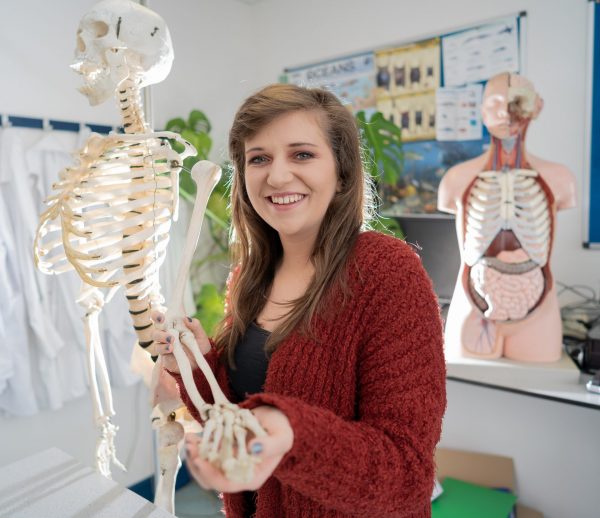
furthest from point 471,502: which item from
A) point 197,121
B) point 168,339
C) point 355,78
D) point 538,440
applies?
point 197,121

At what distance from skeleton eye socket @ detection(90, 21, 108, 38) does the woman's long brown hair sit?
38 cm

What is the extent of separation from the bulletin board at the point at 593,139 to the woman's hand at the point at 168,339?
1.65 metres

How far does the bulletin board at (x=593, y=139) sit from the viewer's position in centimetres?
185

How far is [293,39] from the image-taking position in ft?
9.63

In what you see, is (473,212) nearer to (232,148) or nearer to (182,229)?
(232,148)

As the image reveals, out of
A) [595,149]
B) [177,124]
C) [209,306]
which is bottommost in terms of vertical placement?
[209,306]

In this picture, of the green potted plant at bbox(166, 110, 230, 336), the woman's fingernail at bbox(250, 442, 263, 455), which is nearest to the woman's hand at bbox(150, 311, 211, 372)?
the woman's fingernail at bbox(250, 442, 263, 455)

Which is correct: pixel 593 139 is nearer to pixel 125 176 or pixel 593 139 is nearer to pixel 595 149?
pixel 595 149

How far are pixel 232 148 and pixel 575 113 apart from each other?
1.59 metres

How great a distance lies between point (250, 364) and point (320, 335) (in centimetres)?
18

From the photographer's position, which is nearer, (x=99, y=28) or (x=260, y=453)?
(x=260, y=453)

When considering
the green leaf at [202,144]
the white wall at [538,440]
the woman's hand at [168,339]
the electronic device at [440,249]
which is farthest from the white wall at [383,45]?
the woman's hand at [168,339]

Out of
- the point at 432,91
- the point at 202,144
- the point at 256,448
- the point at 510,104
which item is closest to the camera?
the point at 256,448

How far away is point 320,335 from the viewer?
806 mm
